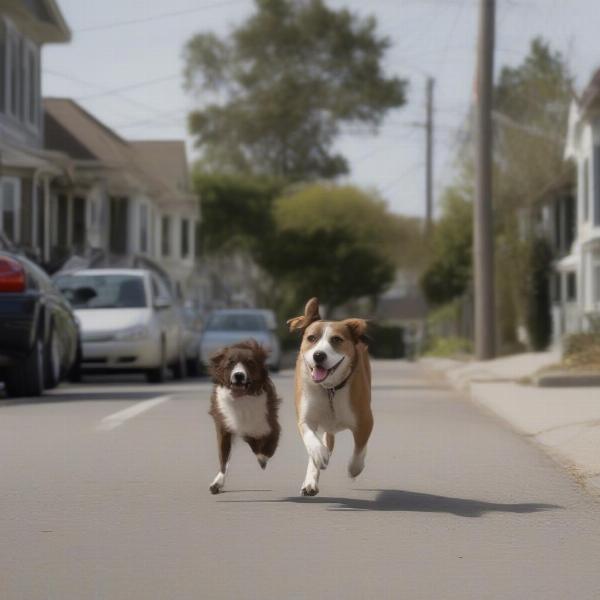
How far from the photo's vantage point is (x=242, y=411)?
29.9 ft

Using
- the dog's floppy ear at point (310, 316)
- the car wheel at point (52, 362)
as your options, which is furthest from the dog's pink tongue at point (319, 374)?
the car wheel at point (52, 362)

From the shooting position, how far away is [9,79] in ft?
121

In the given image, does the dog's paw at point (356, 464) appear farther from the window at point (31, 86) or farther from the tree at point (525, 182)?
the tree at point (525, 182)

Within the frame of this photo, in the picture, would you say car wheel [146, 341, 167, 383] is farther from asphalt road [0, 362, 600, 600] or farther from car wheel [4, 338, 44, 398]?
asphalt road [0, 362, 600, 600]

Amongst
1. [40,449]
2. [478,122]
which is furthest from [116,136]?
[40,449]

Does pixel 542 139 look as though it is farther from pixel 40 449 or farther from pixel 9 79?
pixel 40 449

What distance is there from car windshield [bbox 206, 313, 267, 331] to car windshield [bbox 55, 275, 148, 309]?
910cm

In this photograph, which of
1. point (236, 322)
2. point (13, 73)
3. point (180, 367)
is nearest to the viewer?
point (180, 367)

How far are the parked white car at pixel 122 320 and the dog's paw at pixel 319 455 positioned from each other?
14.2 meters

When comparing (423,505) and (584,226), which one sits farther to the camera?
(584,226)

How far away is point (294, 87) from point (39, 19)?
34113mm

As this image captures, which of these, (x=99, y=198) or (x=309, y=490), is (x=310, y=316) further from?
(x=99, y=198)

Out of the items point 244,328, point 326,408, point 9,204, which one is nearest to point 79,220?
point 9,204

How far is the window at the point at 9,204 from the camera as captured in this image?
38188mm
